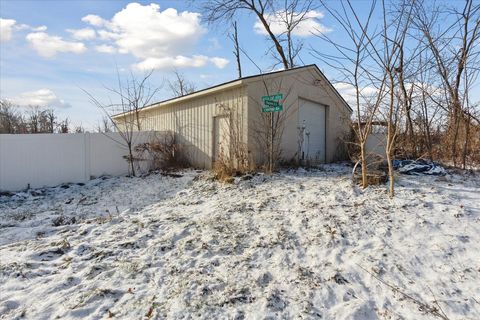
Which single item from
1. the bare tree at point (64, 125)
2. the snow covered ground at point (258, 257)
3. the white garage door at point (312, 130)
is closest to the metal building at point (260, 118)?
the white garage door at point (312, 130)

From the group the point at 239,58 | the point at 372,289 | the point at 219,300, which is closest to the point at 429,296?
the point at 372,289

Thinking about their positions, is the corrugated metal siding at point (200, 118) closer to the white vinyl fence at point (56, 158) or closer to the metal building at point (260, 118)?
the metal building at point (260, 118)

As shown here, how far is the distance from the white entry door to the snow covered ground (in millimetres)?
3114

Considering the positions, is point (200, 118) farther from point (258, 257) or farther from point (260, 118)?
point (258, 257)

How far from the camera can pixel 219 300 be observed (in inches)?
110

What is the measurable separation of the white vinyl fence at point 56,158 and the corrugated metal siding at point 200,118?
2.20 m

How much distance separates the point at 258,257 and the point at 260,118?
18.3 ft

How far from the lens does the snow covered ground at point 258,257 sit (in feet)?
8.87

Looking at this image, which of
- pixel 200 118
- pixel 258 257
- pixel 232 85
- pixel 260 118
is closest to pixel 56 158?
pixel 200 118

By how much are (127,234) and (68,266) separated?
3.13 ft

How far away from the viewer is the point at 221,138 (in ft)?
30.3

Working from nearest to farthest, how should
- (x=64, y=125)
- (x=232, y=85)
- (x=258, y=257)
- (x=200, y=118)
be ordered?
1. (x=258, y=257)
2. (x=232, y=85)
3. (x=200, y=118)
4. (x=64, y=125)

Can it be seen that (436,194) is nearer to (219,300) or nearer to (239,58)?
(219,300)

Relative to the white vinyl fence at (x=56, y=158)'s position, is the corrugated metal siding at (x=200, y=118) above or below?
above
